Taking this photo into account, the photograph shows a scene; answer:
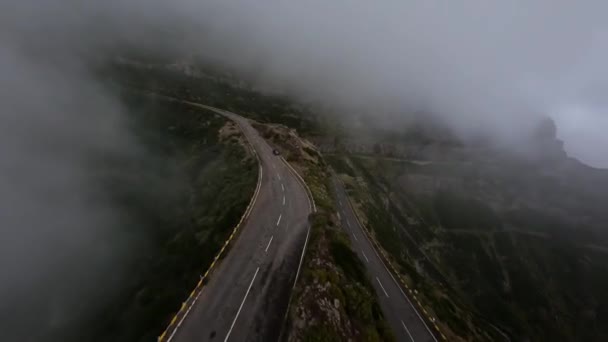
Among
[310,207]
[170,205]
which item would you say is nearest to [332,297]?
[310,207]

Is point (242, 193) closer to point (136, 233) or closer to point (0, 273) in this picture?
point (136, 233)

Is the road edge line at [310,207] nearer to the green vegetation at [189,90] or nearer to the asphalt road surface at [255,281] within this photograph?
the asphalt road surface at [255,281]

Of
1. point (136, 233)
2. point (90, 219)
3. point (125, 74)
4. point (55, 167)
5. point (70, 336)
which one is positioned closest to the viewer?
point (70, 336)

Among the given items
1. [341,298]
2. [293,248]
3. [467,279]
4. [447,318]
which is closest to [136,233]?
[293,248]

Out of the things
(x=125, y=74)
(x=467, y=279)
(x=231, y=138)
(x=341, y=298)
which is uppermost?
(x=125, y=74)

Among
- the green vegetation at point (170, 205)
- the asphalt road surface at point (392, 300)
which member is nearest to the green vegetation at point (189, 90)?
the green vegetation at point (170, 205)

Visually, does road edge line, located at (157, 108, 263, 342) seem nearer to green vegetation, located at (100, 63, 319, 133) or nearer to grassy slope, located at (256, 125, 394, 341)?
grassy slope, located at (256, 125, 394, 341)

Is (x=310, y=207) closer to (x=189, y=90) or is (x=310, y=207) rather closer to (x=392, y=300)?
(x=392, y=300)

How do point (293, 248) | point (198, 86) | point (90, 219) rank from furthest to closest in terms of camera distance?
point (198, 86) < point (90, 219) < point (293, 248)
